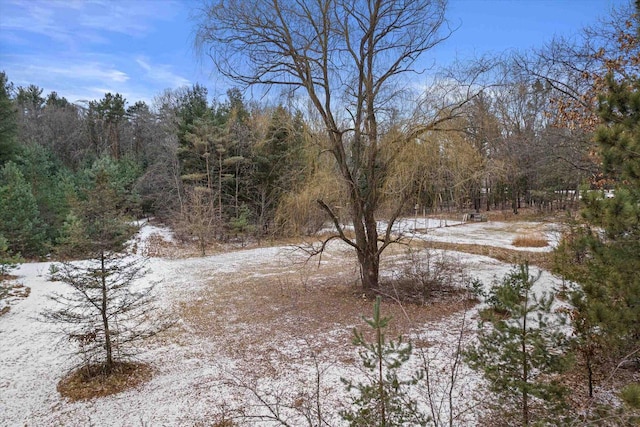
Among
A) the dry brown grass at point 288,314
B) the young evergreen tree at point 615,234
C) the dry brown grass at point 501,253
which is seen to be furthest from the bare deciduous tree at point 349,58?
the dry brown grass at point 501,253

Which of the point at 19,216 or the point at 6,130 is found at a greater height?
the point at 6,130

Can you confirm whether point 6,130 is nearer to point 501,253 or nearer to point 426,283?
point 426,283

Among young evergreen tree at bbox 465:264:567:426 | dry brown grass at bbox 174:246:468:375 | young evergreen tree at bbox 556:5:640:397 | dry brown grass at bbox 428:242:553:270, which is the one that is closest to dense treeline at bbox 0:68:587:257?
dry brown grass at bbox 428:242:553:270

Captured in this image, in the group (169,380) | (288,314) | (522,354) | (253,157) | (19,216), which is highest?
(253,157)

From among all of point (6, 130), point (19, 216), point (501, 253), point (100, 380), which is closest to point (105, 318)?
point (100, 380)

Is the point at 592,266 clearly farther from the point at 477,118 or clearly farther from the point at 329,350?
the point at 477,118

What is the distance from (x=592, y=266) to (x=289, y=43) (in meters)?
5.49

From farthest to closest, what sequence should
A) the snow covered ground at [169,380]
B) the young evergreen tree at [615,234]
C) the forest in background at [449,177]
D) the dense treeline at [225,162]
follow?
the dense treeline at [225,162]
the snow covered ground at [169,380]
the forest in background at [449,177]
the young evergreen tree at [615,234]

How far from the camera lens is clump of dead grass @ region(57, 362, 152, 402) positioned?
3686mm

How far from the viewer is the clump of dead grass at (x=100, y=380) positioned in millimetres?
3686

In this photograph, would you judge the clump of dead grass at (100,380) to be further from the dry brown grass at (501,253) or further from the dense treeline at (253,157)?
the dry brown grass at (501,253)

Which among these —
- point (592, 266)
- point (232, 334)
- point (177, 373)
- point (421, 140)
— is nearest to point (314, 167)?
point (421, 140)

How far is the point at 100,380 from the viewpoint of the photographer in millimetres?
3908

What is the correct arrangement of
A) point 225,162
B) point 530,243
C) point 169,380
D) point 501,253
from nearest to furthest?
point 169,380, point 501,253, point 530,243, point 225,162
